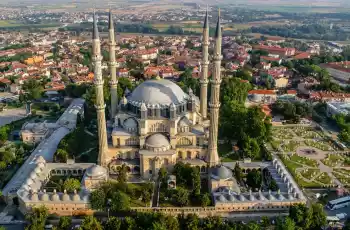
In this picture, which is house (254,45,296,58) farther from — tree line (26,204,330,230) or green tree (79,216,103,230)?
green tree (79,216,103,230)

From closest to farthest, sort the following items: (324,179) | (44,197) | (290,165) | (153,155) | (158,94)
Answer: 1. (44,197)
2. (153,155)
3. (324,179)
4. (158,94)
5. (290,165)

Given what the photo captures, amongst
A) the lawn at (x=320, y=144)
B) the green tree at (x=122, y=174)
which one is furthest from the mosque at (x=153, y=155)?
the lawn at (x=320, y=144)

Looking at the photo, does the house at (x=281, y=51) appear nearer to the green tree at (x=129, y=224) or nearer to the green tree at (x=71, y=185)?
the green tree at (x=71, y=185)

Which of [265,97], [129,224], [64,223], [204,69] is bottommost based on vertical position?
[64,223]

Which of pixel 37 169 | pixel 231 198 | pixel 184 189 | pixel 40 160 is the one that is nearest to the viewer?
pixel 231 198

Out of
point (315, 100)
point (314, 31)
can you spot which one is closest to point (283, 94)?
point (315, 100)

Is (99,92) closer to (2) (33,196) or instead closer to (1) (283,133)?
(2) (33,196)

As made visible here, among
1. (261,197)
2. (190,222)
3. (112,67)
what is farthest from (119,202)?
(112,67)
